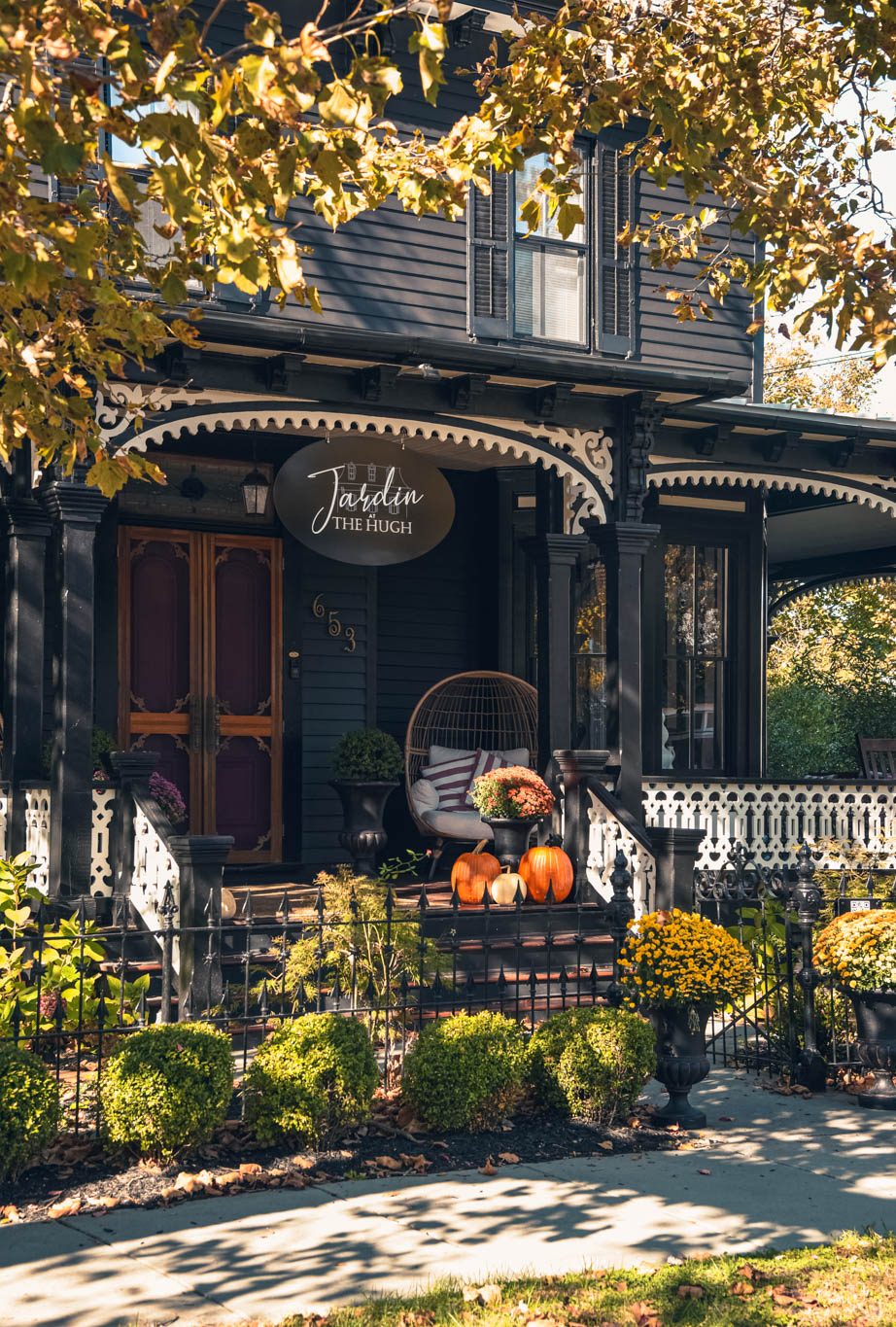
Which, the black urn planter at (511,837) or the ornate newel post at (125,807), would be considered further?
the black urn planter at (511,837)

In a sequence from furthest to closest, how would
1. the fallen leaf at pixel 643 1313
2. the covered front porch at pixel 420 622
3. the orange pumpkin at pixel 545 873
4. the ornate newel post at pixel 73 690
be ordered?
the orange pumpkin at pixel 545 873
the covered front porch at pixel 420 622
the ornate newel post at pixel 73 690
the fallen leaf at pixel 643 1313

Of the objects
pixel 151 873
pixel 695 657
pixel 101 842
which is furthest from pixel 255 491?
pixel 695 657

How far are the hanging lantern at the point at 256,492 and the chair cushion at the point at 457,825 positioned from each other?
9.94 feet

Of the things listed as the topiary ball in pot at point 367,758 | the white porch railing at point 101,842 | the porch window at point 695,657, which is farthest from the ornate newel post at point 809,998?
the porch window at point 695,657

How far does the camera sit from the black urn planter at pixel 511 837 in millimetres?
10789

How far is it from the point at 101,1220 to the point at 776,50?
23.5 ft

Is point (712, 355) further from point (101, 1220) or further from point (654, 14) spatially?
point (101, 1220)

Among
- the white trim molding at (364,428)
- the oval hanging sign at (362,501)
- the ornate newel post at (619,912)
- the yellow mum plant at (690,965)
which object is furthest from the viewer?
the oval hanging sign at (362,501)

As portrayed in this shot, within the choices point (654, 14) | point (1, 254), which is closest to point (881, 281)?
point (654, 14)

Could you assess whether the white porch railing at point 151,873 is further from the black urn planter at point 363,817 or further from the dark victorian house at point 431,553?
the black urn planter at point 363,817

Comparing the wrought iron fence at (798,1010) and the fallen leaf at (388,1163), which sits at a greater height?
the wrought iron fence at (798,1010)

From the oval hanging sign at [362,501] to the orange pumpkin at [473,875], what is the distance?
2466 mm

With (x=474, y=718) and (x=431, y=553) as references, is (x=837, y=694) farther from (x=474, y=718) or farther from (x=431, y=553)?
(x=431, y=553)

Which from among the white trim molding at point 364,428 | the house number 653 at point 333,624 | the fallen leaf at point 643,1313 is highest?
the white trim molding at point 364,428
